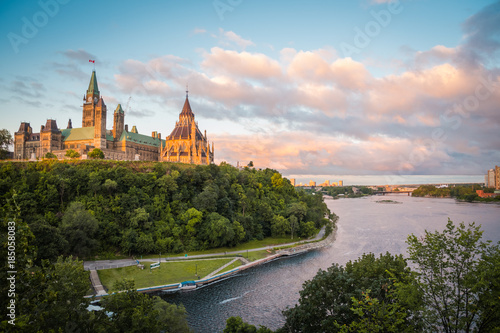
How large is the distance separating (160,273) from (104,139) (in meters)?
55.9

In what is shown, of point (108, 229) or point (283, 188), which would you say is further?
point (283, 188)

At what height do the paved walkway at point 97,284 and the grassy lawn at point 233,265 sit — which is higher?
the paved walkway at point 97,284

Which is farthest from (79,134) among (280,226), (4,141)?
(280,226)

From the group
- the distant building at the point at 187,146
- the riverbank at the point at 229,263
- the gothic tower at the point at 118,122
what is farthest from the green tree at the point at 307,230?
the gothic tower at the point at 118,122

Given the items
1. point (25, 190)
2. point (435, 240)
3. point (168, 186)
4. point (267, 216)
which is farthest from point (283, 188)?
point (435, 240)

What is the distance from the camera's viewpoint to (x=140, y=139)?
303 ft

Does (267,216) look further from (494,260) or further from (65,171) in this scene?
A: (494,260)

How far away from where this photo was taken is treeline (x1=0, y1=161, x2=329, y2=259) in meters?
40.8

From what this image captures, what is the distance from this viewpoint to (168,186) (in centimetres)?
5512

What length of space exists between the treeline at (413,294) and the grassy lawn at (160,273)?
724 inches

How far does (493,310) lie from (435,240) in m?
3.32

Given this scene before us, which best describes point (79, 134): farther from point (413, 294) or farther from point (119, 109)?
point (413, 294)

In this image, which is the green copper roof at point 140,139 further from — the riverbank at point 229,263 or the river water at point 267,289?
the river water at point 267,289

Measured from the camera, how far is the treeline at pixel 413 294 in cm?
1234
